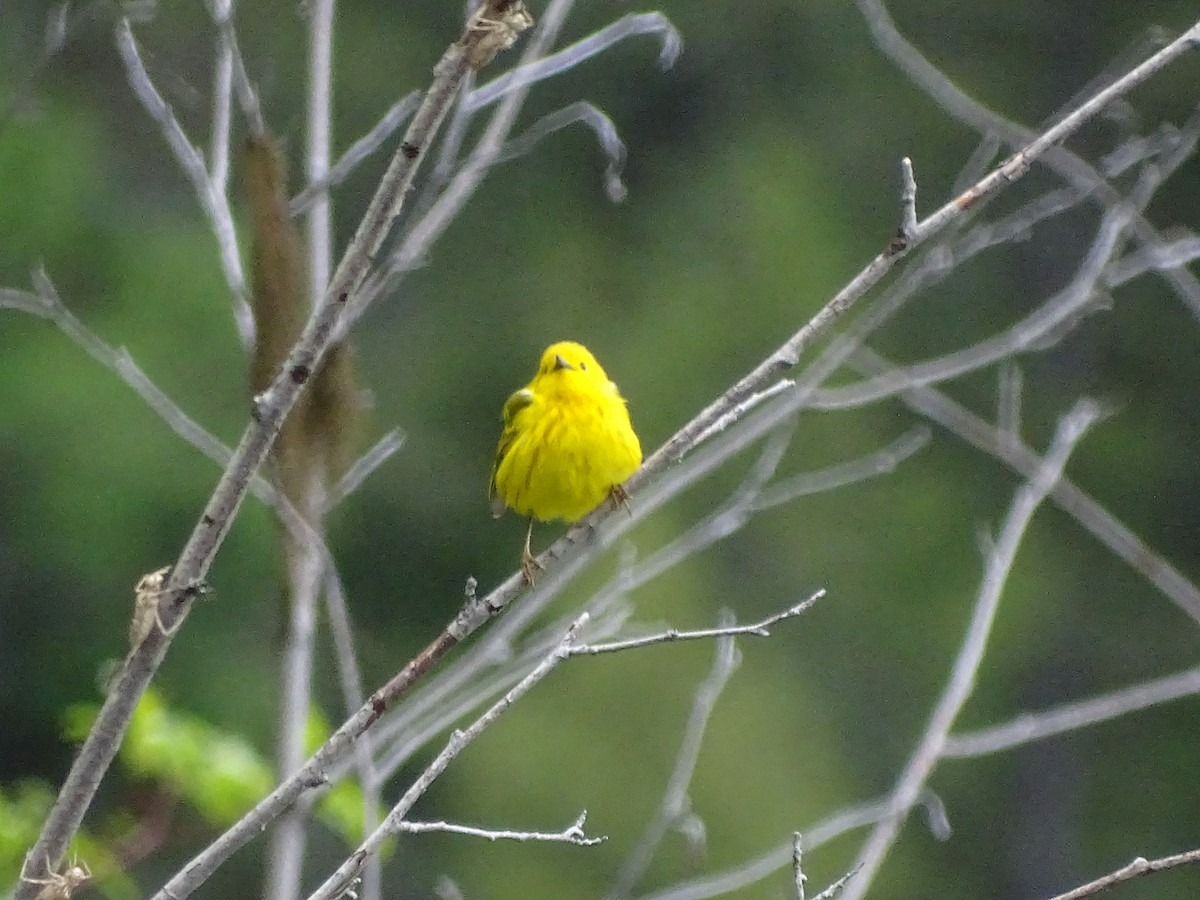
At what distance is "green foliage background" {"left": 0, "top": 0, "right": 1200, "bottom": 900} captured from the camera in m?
13.4

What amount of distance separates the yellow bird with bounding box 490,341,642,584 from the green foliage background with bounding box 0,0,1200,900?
7.51 m

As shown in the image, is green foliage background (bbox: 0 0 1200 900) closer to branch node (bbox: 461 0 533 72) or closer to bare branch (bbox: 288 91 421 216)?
bare branch (bbox: 288 91 421 216)

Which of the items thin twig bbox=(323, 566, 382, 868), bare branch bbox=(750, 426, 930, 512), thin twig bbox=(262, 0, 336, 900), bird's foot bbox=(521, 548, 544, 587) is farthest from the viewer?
bare branch bbox=(750, 426, 930, 512)

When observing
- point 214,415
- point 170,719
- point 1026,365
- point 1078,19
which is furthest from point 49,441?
point 1078,19

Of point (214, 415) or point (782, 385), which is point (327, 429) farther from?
point (214, 415)

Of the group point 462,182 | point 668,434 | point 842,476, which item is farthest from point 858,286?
point 668,434

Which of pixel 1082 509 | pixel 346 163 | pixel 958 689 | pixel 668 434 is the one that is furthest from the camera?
pixel 668 434

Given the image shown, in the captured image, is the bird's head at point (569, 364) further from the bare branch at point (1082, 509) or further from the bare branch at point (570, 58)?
the bare branch at point (570, 58)

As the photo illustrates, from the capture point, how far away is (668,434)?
13.5 metres

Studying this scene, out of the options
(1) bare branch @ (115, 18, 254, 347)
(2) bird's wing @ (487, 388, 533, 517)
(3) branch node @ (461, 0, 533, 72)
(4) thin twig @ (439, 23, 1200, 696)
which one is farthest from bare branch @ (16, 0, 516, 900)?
(2) bird's wing @ (487, 388, 533, 517)

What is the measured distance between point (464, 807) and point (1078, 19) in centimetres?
860

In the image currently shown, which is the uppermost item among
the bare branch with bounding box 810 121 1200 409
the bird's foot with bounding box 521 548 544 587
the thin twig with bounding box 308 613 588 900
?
the bare branch with bounding box 810 121 1200 409

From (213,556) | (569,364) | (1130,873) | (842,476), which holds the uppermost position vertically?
(842,476)

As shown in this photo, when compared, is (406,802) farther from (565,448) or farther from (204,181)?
(565,448)
